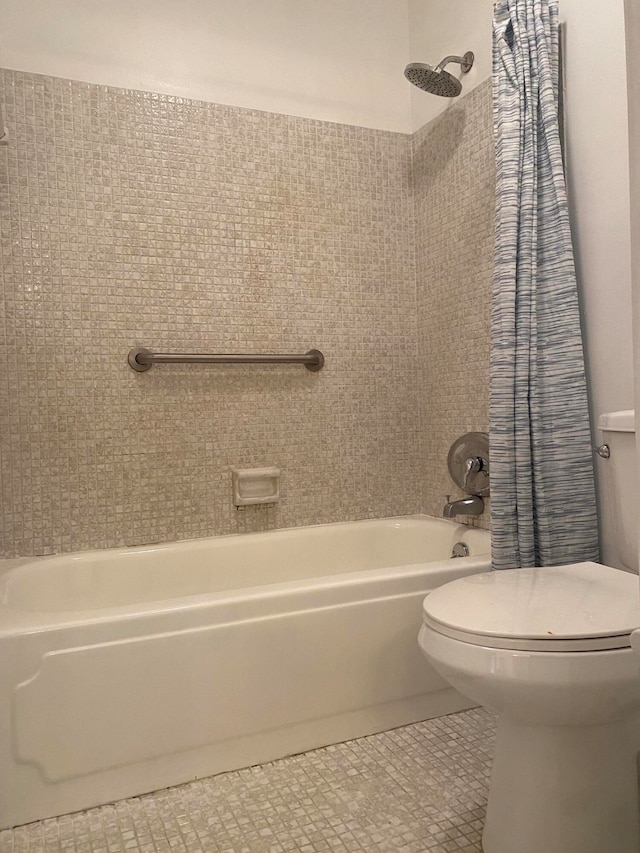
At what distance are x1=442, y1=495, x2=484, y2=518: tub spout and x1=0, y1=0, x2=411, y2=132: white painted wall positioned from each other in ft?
4.95

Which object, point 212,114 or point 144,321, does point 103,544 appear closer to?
point 144,321

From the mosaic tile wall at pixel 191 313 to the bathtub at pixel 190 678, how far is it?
388mm

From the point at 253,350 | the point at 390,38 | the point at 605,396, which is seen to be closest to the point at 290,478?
the point at 253,350

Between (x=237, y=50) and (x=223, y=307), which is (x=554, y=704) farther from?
(x=237, y=50)

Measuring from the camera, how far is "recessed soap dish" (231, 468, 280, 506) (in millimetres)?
2426

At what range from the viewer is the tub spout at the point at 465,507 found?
2.29m

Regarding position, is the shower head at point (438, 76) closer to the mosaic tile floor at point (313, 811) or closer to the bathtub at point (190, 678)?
the bathtub at point (190, 678)

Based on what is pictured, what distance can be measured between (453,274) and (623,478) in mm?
1178

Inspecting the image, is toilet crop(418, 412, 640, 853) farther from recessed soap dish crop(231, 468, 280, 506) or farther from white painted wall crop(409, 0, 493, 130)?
white painted wall crop(409, 0, 493, 130)

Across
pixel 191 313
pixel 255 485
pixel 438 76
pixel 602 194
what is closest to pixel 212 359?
pixel 191 313

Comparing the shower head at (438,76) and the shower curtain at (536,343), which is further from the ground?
the shower head at (438,76)

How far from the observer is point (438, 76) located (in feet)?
7.31

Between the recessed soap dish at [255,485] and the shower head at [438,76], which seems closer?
the shower head at [438,76]

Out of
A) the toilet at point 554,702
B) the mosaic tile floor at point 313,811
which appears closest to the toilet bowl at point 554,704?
the toilet at point 554,702
